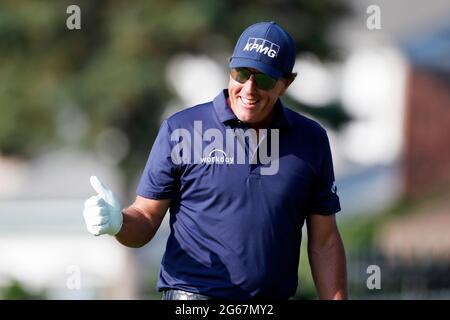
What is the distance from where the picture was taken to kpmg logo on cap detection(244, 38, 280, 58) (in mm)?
6605

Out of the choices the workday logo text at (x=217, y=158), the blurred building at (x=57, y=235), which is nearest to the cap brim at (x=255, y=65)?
the workday logo text at (x=217, y=158)

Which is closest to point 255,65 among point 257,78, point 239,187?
point 257,78

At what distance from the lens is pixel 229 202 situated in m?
6.56

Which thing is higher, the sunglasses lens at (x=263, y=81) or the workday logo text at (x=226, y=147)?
the sunglasses lens at (x=263, y=81)

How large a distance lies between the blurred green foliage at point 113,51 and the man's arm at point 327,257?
541 inches

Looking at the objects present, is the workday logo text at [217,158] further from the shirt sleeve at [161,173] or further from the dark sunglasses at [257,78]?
the dark sunglasses at [257,78]

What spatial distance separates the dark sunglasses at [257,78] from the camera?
21.6ft

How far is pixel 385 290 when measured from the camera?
18031 millimetres

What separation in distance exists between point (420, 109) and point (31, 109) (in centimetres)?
973

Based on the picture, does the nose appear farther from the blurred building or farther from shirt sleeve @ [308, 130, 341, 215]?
the blurred building

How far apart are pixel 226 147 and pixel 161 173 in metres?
0.36

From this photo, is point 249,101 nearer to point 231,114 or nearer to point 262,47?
point 231,114

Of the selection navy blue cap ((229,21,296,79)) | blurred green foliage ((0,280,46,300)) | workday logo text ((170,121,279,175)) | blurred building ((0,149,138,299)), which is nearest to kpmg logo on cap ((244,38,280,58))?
navy blue cap ((229,21,296,79))
